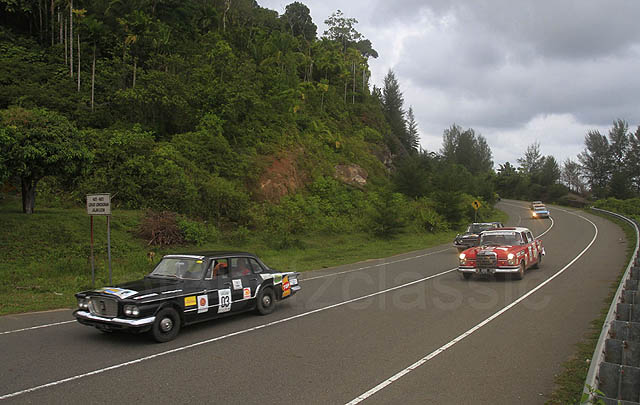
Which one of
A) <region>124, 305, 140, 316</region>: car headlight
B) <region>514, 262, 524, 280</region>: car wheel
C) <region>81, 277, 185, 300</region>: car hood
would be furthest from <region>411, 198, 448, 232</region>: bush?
<region>124, 305, 140, 316</region>: car headlight

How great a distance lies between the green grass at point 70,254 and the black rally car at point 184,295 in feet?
13.3

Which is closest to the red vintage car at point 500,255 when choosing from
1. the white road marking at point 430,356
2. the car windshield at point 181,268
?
the white road marking at point 430,356

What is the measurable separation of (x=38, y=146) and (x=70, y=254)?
13.9ft

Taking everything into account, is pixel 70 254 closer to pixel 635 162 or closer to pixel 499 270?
pixel 499 270

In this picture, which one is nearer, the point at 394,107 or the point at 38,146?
the point at 38,146

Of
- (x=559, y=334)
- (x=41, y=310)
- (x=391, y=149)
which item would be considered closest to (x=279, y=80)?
(x=391, y=149)

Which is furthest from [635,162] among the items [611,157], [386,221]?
[386,221]

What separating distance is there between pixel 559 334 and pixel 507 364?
2.43 meters

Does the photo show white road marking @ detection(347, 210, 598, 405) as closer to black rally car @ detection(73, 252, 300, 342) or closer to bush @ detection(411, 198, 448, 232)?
black rally car @ detection(73, 252, 300, 342)

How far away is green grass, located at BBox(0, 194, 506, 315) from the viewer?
13266 mm

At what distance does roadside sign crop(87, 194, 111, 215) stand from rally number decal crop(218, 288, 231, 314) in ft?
16.5

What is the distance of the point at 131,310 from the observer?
795 cm

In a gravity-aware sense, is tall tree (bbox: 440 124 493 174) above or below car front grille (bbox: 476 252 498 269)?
above

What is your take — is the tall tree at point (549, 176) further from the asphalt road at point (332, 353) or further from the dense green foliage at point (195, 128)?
the asphalt road at point (332, 353)
